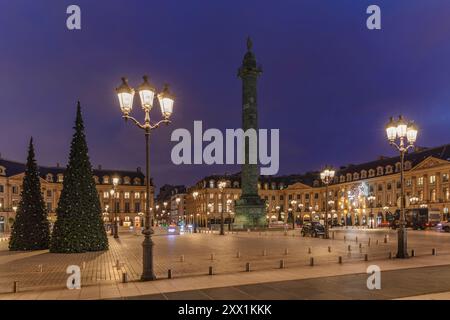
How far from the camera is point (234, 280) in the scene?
16.9 meters

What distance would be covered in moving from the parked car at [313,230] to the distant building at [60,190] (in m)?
58.6

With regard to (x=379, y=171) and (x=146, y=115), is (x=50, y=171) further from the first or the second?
(x=146, y=115)

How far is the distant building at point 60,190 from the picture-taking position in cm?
10419

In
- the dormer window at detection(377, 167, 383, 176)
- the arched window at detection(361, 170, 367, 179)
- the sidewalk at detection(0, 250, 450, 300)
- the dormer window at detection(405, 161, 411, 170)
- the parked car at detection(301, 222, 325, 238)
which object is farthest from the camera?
the arched window at detection(361, 170, 367, 179)

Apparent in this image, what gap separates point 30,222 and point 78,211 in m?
5.71

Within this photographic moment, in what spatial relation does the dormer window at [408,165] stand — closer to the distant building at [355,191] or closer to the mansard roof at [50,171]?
the distant building at [355,191]

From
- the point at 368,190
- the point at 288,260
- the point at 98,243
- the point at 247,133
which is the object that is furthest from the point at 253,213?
the point at 368,190

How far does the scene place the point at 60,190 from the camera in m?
113

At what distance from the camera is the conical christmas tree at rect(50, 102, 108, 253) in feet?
102

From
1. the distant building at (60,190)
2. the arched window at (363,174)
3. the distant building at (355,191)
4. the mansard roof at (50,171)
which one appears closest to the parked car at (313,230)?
the distant building at (355,191)

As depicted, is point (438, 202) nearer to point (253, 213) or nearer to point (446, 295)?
point (253, 213)

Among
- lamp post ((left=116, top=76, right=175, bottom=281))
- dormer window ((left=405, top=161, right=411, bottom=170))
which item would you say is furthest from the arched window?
lamp post ((left=116, top=76, right=175, bottom=281))

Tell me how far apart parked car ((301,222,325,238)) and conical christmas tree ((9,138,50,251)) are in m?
28.9

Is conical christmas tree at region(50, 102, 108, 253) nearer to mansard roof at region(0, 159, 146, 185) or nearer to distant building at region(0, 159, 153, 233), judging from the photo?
mansard roof at region(0, 159, 146, 185)
